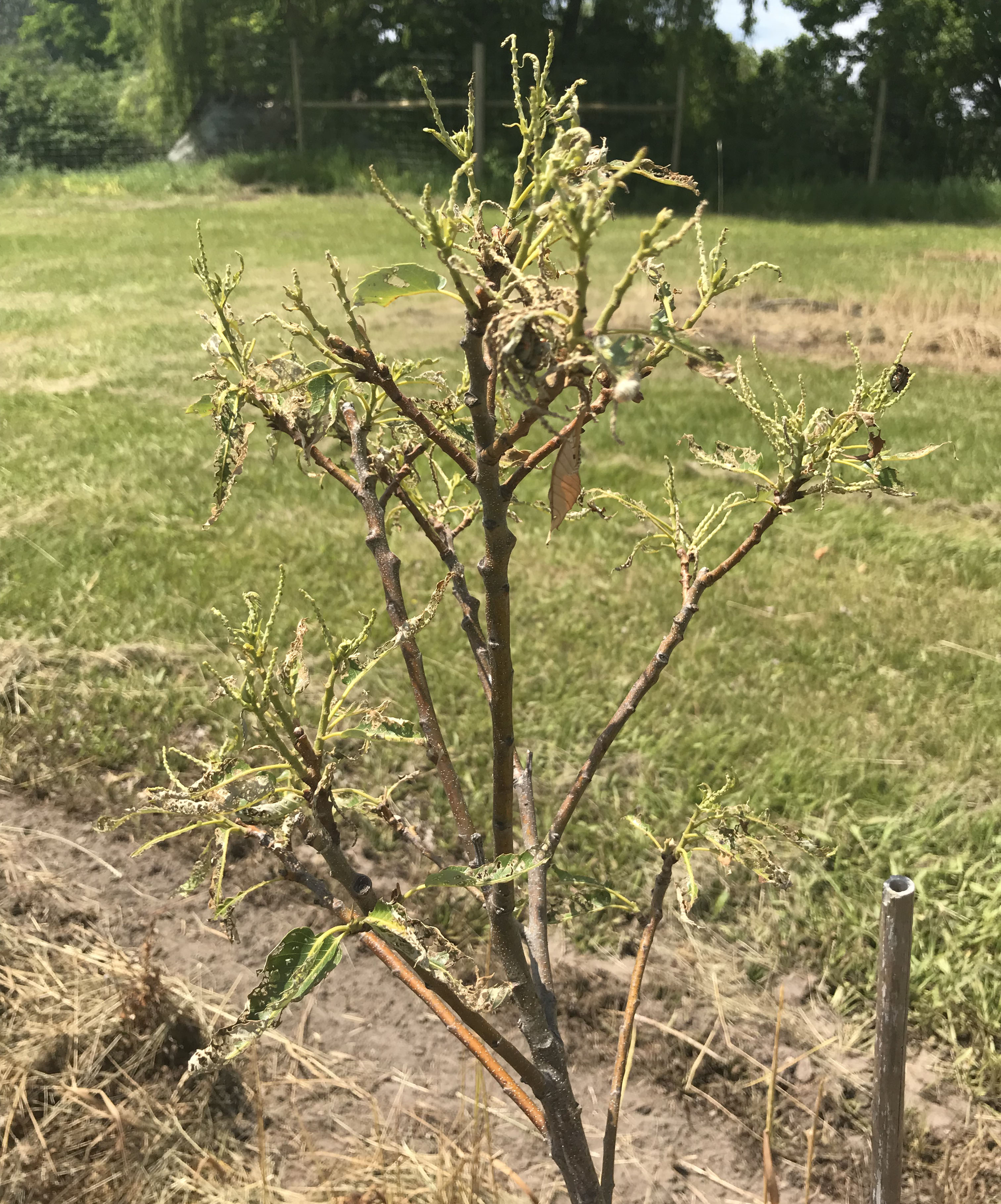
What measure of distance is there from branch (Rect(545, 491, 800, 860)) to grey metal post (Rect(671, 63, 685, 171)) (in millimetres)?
12351

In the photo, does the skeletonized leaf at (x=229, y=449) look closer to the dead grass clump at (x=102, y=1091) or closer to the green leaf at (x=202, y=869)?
the green leaf at (x=202, y=869)

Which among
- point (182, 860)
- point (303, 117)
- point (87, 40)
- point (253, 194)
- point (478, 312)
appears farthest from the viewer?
point (87, 40)

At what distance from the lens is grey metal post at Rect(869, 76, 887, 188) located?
39.2ft

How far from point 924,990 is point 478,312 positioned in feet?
4.94

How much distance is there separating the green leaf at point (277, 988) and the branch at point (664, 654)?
0.19m

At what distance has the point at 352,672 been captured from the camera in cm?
69

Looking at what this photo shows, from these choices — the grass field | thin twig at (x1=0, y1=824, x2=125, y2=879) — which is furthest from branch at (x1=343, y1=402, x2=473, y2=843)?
thin twig at (x1=0, y1=824, x2=125, y2=879)

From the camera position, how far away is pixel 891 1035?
2.49 ft

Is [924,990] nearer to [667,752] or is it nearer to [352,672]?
[667,752]

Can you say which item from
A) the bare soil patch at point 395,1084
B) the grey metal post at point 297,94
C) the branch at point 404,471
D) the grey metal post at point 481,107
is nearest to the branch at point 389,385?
the branch at point 404,471

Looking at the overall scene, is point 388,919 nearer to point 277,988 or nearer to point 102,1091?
point 277,988

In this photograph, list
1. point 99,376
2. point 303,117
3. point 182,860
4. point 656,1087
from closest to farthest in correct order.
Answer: point 656,1087
point 182,860
point 99,376
point 303,117

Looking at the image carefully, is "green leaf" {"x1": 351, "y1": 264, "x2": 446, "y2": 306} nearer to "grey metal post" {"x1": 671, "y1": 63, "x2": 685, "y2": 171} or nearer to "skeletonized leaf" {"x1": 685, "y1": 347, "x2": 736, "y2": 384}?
"skeletonized leaf" {"x1": 685, "y1": 347, "x2": 736, "y2": 384}

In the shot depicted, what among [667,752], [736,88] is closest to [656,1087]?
[667,752]
